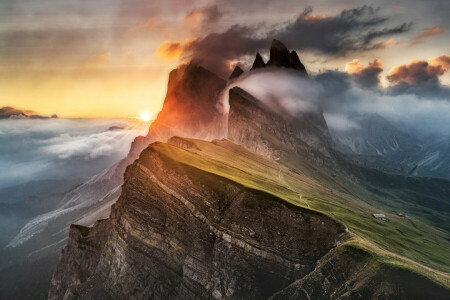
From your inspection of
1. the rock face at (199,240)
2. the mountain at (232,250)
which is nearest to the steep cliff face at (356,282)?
the mountain at (232,250)

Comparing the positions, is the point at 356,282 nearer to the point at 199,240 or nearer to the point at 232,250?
the point at 232,250

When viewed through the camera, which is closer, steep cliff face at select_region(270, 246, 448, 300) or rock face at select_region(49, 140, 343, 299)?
steep cliff face at select_region(270, 246, 448, 300)

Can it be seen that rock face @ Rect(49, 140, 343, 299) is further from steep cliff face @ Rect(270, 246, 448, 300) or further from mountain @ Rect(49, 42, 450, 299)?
steep cliff face @ Rect(270, 246, 448, 300)

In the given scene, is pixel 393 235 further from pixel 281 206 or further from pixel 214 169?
pixel 214 169

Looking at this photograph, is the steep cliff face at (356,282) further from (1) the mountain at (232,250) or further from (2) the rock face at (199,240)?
(2) the rock face at (199,240)

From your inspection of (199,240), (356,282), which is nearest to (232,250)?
(199,240)

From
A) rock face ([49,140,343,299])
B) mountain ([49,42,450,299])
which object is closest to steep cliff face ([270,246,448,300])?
mountain ([49,42,450,299])

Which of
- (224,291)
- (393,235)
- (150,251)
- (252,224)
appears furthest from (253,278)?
(393,235)

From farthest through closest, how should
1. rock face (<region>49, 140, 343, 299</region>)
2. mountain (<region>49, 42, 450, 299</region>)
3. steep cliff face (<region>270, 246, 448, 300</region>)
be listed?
rock face (<region>49, 140, 343, 299</region>), mountain (<region>49, 42, 450, 299</region>), steep cliff face (<region>270, 246, 448, 300</region>)

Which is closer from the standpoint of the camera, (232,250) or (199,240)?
(232,250)

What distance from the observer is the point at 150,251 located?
116750 millimetres

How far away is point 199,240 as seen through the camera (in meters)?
111

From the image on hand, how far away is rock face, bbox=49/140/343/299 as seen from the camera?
338 ft

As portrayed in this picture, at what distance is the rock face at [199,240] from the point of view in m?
103
